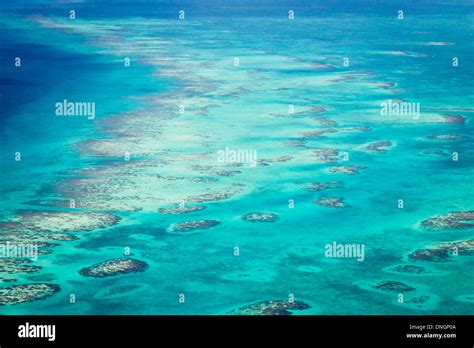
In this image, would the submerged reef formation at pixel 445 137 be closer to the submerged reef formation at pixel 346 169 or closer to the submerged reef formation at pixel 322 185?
the submerged reef formation at pixel 346 169

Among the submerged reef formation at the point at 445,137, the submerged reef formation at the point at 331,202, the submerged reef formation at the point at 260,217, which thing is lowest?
the submerged reef formation at the point at 260,217

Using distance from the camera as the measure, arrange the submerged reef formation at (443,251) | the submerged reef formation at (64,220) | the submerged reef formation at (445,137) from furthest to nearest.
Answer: the submerged reef formation at (445,137) < the submerged reef formation at (64,220) < the submerged reef formation at (443,251)

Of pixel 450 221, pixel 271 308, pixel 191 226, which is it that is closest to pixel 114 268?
pixel 191 226

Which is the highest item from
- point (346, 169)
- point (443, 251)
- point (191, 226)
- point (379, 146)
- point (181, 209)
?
point (379, 146)

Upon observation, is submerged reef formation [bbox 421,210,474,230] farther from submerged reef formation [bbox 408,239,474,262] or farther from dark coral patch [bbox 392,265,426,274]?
dark coral patch [bbox 392,265,426,274]

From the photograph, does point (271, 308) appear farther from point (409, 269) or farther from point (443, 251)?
point (443, 251)

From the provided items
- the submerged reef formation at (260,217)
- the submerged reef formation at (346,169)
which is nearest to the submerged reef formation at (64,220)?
the submerged reef formation at (260,217)
